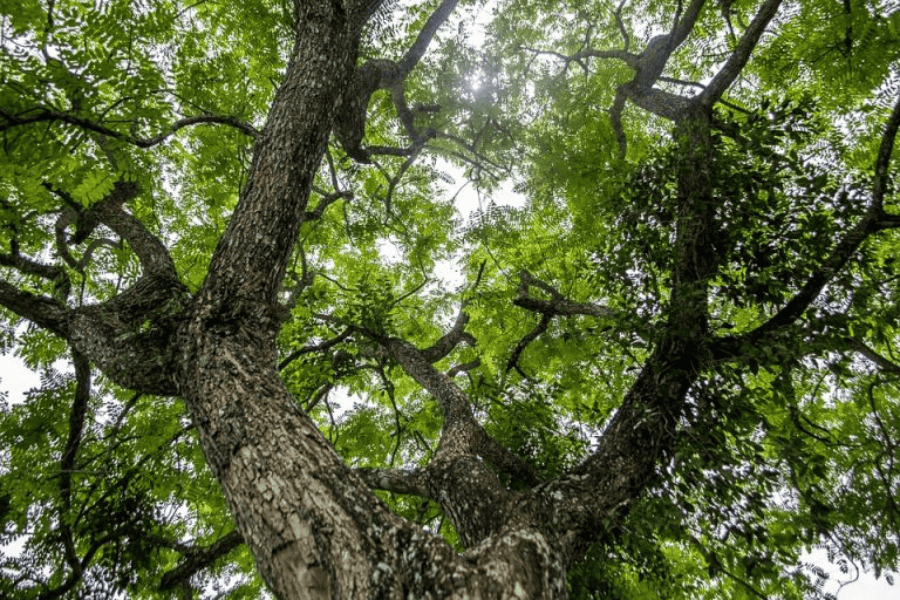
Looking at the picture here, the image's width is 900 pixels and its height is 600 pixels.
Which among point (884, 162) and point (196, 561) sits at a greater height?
point (196, 561)

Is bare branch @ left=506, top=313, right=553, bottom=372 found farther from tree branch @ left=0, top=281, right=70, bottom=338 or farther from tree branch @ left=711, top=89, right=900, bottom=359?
tree branch @ left=0, top=281, right=70, bottom=338

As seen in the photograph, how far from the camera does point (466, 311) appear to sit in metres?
7.12

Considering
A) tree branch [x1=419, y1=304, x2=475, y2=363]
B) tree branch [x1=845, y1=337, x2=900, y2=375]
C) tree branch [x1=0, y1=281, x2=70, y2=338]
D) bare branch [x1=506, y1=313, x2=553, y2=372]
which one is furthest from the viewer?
tree branch [x1=419, y1=304, x2=475, y2=363]

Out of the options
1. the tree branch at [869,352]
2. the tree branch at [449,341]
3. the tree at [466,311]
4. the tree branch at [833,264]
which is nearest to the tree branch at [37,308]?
the tree at [466,311]

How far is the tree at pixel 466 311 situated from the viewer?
227 cm

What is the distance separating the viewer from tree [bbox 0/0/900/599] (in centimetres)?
227

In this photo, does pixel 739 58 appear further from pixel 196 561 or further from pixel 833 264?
pixel 196 561

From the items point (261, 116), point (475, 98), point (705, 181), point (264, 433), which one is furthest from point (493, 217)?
point (264, 433)

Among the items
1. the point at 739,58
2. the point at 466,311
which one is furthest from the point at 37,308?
Result: the point at 739,58

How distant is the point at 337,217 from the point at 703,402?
7553mm

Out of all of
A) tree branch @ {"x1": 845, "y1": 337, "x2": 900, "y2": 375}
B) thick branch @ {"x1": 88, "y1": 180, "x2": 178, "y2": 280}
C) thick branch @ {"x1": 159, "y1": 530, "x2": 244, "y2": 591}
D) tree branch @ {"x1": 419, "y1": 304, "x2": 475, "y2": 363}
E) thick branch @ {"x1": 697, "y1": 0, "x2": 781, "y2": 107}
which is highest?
thick branch @ {"x1": 88, "y1": 180, "x2": 178, "y2": 280}

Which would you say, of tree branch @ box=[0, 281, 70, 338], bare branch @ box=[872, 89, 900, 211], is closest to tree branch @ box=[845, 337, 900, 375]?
bare branch @ box=[872, 89, 900, 211]

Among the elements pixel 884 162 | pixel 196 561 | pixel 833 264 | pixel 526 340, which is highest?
pixel 526 340

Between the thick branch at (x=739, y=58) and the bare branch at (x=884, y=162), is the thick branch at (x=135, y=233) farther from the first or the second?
the thick branch at (x=739, y=58)
